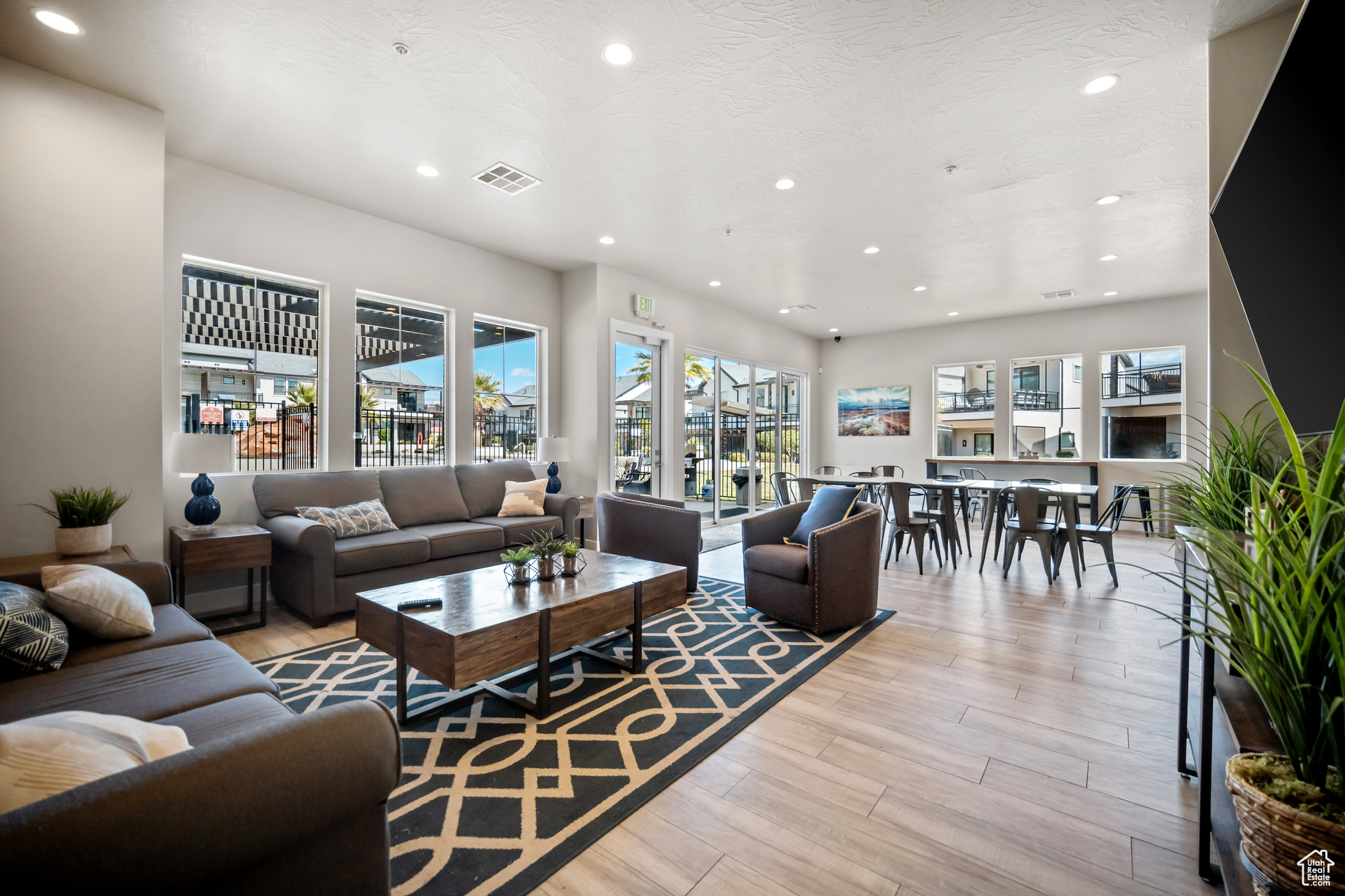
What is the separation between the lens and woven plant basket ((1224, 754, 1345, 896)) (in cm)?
91

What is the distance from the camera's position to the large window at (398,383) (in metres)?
5.03

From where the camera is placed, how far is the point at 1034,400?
8.98 m

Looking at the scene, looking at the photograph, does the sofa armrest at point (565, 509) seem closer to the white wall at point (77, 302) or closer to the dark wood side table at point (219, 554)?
the dark wood side table at point (219, 554)

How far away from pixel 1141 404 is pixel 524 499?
851 cm

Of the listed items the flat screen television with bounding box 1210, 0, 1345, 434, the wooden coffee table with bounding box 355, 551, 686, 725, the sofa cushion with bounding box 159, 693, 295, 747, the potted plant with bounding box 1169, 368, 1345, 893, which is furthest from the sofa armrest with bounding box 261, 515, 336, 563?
the flat screen television with bounding box 1210, 0, 1345, 434

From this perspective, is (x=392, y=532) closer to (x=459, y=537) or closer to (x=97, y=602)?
(x=459, y=537)

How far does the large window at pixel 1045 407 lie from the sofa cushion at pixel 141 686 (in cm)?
966

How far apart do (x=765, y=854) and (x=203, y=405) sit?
15.4ft

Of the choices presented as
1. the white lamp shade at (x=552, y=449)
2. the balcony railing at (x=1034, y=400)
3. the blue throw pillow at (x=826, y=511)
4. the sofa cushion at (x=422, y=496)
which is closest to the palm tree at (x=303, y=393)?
the sofa cushion at (x=422, y=496)

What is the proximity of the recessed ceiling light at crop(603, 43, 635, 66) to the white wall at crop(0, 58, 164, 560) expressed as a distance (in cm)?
276

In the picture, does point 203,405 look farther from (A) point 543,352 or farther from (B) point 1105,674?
(B) point 1105,674

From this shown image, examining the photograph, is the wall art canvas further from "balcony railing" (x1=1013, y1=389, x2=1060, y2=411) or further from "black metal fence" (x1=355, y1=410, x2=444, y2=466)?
"black metal fence" (x1=355, y1=410, x2=444, y2=466)

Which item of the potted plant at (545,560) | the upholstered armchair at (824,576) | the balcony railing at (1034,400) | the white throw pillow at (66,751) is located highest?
the balcony railing at (1034,400)

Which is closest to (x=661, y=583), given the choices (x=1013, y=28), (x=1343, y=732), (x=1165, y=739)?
(x=1165, y=739)
